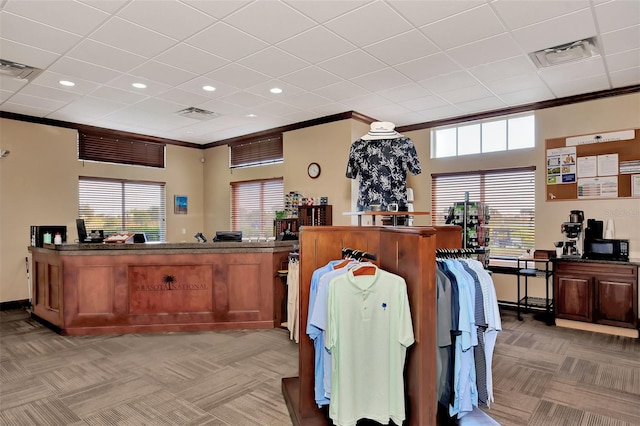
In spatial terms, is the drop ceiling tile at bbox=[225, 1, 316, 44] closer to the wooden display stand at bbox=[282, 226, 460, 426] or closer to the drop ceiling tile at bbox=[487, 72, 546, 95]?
the wooden display stand at bbox=[282, 226, 460, 426]

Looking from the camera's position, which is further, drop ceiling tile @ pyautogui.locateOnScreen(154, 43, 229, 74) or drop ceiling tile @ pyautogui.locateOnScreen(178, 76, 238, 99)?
drop ceiling tile @ pyautogui.locateOnScreen(178, 76, 238, 99)

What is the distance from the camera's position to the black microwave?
197 inches

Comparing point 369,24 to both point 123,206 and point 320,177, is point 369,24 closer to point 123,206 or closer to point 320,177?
point 320,177

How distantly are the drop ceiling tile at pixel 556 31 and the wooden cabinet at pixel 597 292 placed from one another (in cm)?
288

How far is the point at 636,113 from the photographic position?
531 centimetres

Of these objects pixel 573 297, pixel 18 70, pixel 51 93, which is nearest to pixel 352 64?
pixel 18 70

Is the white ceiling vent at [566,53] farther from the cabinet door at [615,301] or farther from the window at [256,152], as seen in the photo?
the window at [256,152]

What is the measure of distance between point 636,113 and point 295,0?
16.4 ft

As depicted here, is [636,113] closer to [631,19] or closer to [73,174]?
[631,19]

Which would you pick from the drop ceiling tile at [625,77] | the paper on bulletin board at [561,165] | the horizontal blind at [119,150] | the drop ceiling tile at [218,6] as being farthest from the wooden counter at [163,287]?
the drop ceiling tile at [625,77]

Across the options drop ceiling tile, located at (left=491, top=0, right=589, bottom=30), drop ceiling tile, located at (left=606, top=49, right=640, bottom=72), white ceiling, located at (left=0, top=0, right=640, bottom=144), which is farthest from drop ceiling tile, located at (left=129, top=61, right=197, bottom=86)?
drop ceiling tile, located at (left=606, top=49, right=640, bottom=72)

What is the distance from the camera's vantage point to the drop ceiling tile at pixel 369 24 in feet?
11.4

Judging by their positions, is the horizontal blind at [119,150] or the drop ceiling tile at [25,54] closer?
the drop ceiling tile at [25,54]

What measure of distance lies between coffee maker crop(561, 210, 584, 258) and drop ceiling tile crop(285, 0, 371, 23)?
429 cm
